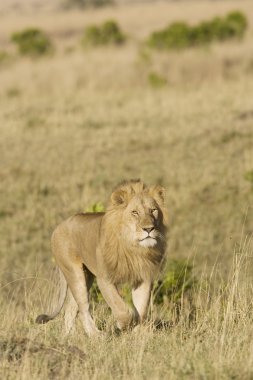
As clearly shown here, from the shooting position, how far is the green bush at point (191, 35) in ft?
94.5

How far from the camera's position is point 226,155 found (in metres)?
16.7

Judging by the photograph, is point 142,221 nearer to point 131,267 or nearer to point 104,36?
point 131,267

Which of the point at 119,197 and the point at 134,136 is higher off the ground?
the point at 134,136

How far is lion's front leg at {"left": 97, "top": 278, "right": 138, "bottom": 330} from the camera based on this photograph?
21.6ft

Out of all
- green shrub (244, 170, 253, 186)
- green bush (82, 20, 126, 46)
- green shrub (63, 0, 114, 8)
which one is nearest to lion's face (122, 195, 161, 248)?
green shrub (244, 170, 253, 186)

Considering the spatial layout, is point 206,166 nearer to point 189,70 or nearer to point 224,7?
point 189,70

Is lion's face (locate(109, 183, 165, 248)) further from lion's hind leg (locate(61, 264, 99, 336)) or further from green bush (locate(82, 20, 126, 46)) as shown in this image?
green bush (locate(82, 20, 126, 46))

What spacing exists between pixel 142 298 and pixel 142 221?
57 centimetres

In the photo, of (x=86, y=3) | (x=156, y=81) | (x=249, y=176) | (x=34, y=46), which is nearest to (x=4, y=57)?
(x=34, y=46)

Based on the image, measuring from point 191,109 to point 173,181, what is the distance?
473cm

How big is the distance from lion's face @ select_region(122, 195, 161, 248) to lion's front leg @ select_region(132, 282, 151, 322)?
0.36 metres

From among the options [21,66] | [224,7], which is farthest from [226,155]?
[224,7]

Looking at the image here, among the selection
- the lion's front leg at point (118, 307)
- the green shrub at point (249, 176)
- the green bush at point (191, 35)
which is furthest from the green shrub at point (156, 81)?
the lion's front leg at point (118, 307)

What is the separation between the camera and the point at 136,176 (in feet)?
52.3
